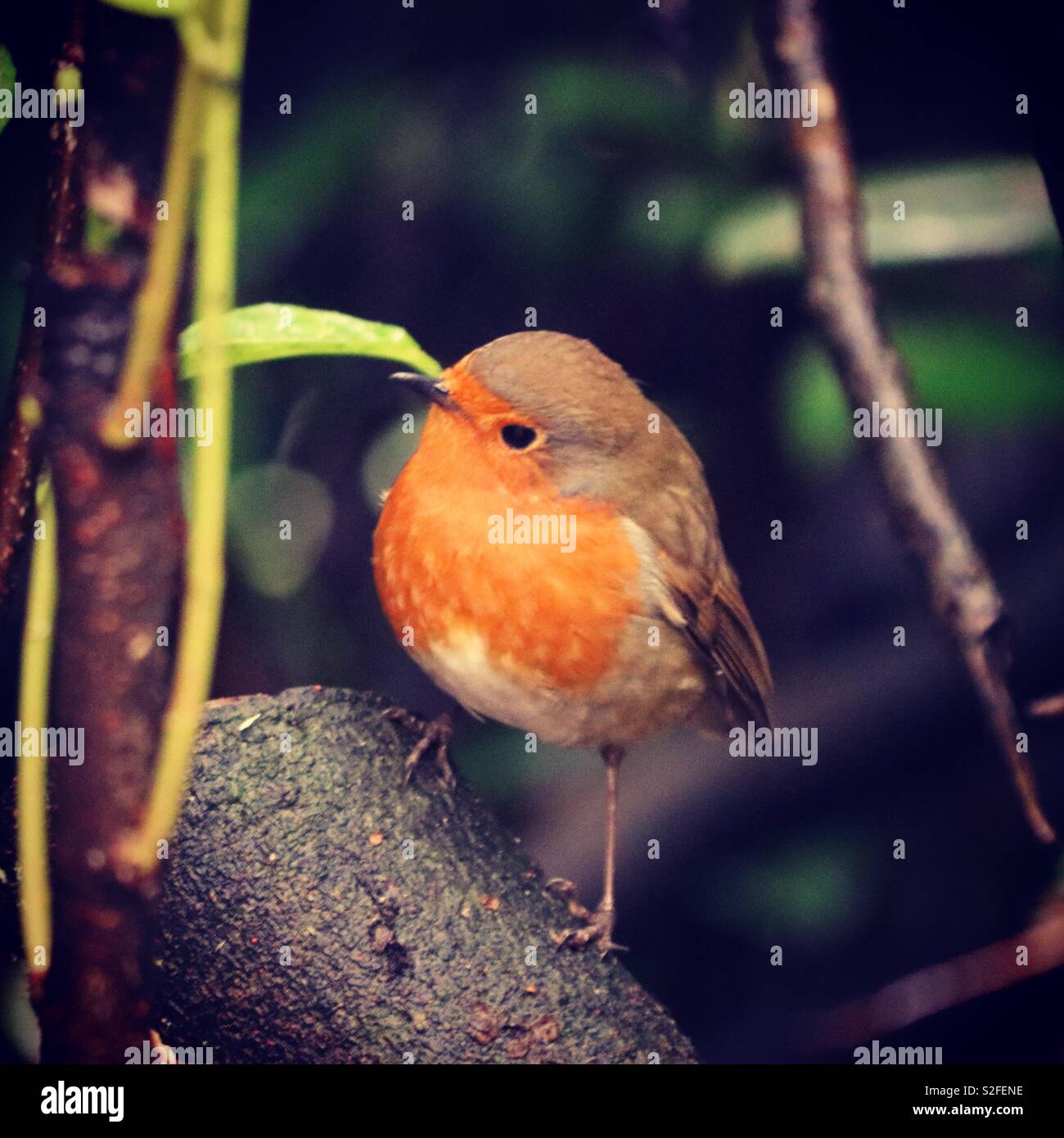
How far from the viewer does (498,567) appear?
1663mm

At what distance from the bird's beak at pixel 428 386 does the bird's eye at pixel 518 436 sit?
96 millimetres

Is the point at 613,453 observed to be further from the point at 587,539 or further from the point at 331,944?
the point at 331,944

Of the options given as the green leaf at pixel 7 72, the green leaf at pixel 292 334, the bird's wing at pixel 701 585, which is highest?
the green leaf at pixel 7 72

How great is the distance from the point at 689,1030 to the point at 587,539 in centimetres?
105

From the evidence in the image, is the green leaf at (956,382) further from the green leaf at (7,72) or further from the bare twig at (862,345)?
the green leaf at (7,72)

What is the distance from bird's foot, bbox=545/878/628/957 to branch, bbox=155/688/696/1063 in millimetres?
24

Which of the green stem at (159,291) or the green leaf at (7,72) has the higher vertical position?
the green leaf at (7,72)

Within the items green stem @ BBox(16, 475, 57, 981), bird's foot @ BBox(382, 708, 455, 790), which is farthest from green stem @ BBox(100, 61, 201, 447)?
bird's foot @ BBox(382, 708, 455, 790)

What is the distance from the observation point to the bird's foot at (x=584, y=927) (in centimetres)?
159

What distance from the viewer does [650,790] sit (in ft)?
7.93

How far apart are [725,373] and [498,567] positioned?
0.74 meters

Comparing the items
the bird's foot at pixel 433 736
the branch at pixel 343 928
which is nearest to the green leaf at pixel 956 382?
the bird's foot at pixel 433 736

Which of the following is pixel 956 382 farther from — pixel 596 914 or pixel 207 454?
pixel 207 454

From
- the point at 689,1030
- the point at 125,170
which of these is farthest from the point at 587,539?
the point at 689,1030
